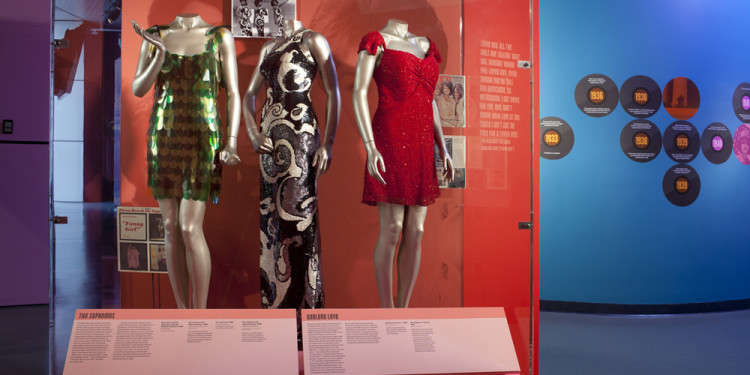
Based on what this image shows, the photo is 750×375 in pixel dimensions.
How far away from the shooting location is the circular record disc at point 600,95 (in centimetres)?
559

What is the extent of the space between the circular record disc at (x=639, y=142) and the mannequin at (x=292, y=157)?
3.93 m

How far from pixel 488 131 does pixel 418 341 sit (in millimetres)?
1207

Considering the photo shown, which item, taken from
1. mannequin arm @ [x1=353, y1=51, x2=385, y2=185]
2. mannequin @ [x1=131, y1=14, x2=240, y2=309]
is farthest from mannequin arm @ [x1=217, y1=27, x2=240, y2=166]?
mannequin arm @ [x1=353, y1=51, x2=385, y2=185]

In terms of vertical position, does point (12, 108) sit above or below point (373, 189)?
above

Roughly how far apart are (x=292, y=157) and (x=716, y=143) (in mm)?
4971

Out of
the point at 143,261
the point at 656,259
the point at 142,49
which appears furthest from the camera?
the point at 656,259

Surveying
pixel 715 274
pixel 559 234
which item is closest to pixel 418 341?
pixel 559 234

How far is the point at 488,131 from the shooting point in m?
2.76

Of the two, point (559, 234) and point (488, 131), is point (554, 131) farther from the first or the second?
point (488, 131)

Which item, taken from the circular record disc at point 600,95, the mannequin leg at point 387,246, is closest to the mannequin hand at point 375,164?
the mannequin leg at point 387,246

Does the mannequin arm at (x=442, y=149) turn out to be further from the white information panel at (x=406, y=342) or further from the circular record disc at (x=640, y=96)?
the circular record disc at (x=640, y=96)

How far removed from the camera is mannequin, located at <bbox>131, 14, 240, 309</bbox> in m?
2.51

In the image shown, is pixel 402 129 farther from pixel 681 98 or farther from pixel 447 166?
pixel 681 98

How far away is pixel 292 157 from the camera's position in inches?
102
